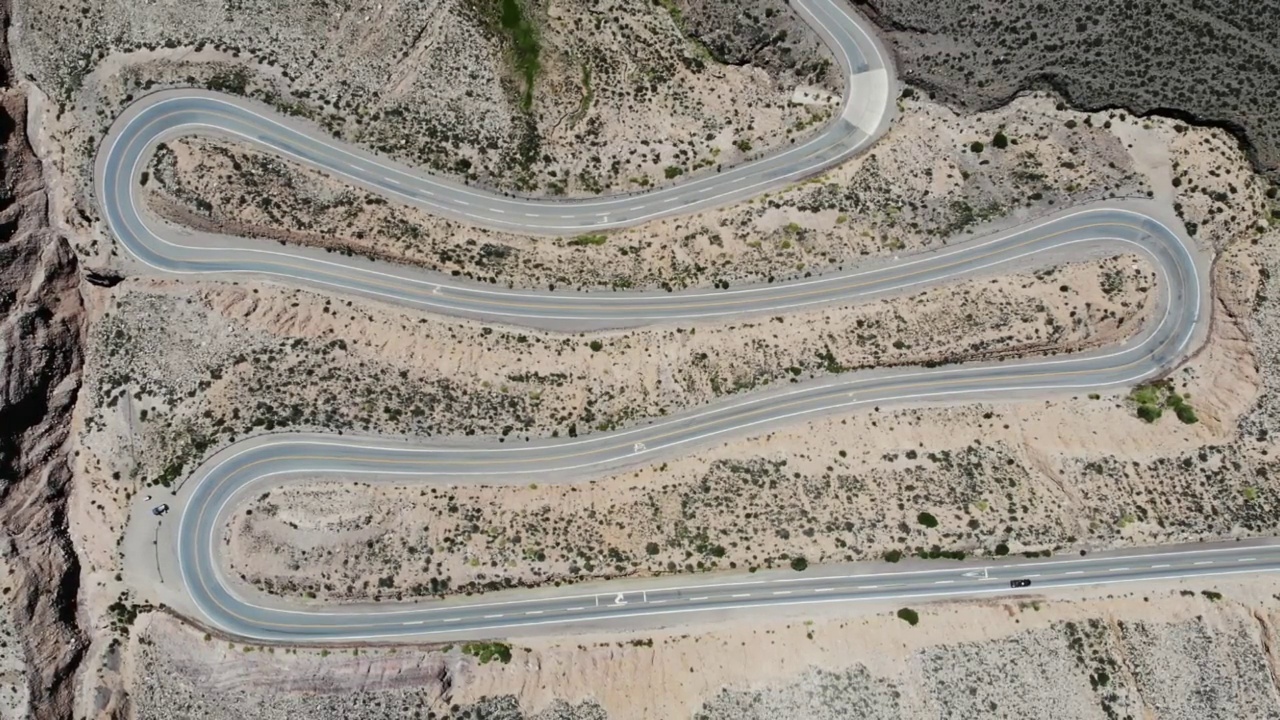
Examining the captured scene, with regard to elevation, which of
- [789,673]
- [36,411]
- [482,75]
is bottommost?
[789,673]

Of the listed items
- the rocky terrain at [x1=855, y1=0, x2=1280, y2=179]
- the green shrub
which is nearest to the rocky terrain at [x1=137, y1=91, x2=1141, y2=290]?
the rocky terrain at [x1=855, y1=0, x2=1280, y2=179]

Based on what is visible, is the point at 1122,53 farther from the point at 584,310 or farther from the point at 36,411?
the point at 36,411

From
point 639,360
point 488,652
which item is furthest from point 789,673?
point 639,360

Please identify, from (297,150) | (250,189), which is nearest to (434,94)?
(297,150)

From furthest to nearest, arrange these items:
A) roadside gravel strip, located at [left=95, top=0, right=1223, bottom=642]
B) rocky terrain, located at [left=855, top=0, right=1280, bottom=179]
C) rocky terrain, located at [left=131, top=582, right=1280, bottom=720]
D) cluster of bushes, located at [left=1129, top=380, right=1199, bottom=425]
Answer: cluster of bushes, located at [left=1129, top=380, right=1199, bottom=425] → rocky terrain, located at [left=855, top=0, right=1280, bottom=179] → roadside gravel strip, located at [left=95, top=0, right=1223, bottom=642] → rocky terrain, located at [left=131, top=582, right=1280, bottom=720]

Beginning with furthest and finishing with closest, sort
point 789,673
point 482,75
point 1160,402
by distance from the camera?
point 482,75, point 1160,402, point 789,673

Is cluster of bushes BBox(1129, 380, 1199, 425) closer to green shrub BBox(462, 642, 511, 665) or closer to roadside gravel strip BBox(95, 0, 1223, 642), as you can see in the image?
roadside gravel strip BBox(95, 0, 1223, 642)

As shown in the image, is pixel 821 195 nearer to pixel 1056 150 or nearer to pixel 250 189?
pixel 1056 150
